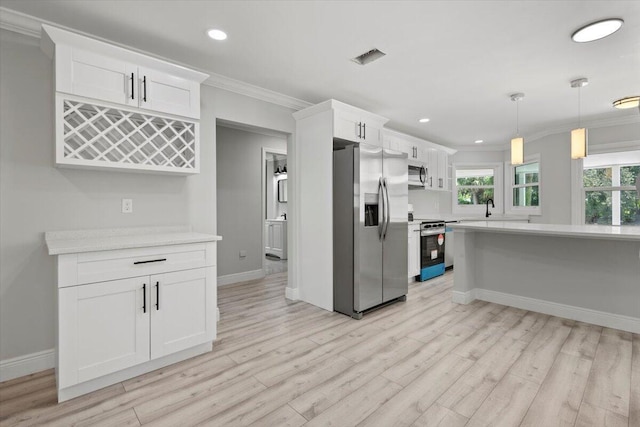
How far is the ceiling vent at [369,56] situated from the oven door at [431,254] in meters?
2.88

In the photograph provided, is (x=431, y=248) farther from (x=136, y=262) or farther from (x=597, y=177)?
(x=136, y=262)

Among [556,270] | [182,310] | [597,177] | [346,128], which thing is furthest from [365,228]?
[597,177]

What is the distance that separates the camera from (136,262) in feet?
6.85

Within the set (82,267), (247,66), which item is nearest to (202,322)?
(82,267)

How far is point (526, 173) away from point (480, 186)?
874 millimetres

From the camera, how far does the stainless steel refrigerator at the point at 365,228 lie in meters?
3.22

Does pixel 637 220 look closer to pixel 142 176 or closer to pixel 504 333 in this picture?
pixel 504 333

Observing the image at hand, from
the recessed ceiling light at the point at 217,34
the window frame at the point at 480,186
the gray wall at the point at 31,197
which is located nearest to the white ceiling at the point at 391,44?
the recessed ceiling light at the point at 217,34

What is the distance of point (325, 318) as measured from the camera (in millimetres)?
3223

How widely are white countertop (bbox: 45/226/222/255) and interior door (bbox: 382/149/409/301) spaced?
6.42 ft

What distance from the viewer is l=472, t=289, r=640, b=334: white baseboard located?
2.88m

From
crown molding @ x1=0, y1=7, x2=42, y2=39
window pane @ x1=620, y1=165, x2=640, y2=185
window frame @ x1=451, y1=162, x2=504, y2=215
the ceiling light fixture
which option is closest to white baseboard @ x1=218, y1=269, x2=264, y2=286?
crown molding @ x1=0, y1=7, x2=42, y2=39

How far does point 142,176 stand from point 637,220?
678 centimetres

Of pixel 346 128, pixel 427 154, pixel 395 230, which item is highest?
pixel 427 154
